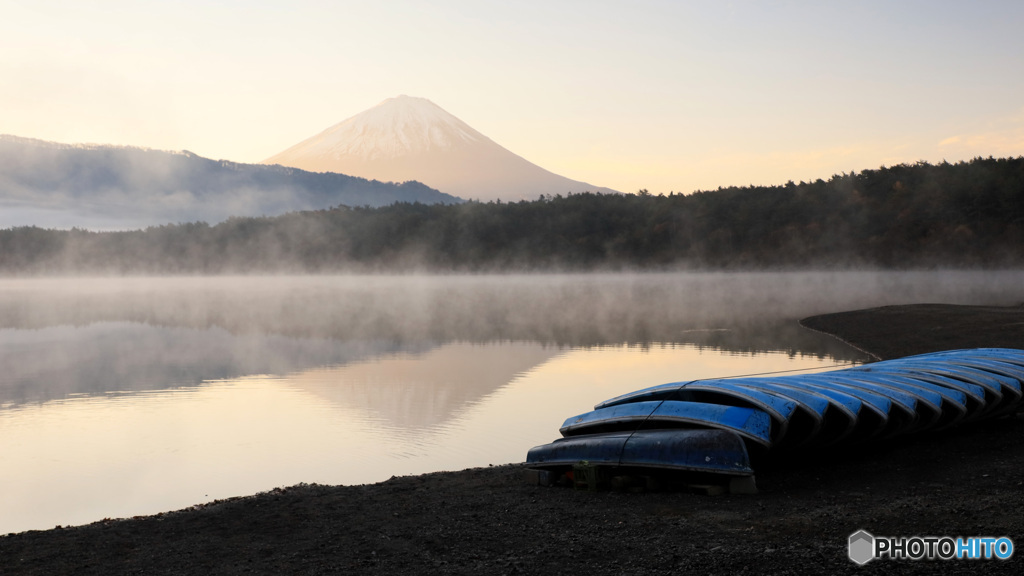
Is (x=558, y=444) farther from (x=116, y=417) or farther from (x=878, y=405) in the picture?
(x=116, y=417)

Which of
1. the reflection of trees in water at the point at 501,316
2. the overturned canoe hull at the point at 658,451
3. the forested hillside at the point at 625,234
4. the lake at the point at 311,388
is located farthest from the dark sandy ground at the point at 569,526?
the forested hillside at the point at 625,234

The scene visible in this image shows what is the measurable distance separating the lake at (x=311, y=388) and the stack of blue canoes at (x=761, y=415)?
2.42 meters

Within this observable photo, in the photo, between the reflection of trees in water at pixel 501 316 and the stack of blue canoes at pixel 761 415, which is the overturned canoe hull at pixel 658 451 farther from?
the reflection of trees in water at pixel 501 316

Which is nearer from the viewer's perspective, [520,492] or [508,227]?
[520,492]

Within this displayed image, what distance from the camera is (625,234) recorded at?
123 m

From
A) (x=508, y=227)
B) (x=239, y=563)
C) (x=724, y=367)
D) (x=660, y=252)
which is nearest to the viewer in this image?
(x=239, y=563)

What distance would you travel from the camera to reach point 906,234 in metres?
91.1

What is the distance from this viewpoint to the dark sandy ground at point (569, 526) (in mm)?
6539

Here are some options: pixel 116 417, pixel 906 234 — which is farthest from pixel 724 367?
pixel 906 234

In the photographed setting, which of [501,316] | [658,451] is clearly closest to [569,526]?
[658,451]

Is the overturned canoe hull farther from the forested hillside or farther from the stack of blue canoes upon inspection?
the forested hillside

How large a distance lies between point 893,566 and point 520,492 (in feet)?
14.3

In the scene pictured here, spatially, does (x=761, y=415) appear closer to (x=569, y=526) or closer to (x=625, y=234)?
(x=569, y=526)

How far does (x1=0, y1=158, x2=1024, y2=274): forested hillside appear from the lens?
88312mm
